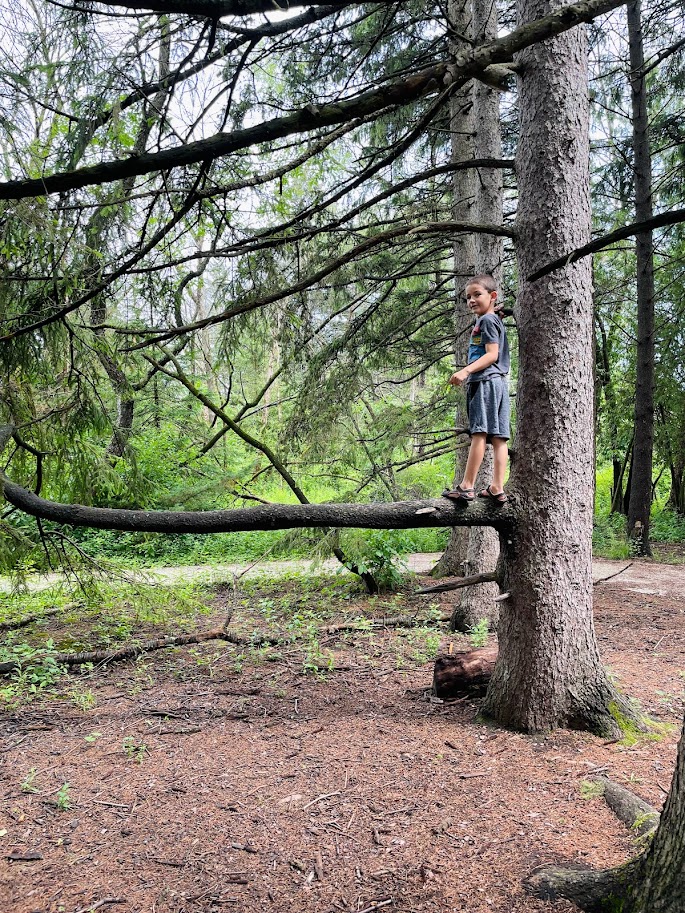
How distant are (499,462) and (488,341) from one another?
74 cm

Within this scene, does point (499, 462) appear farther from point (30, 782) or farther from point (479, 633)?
point (30, 782)

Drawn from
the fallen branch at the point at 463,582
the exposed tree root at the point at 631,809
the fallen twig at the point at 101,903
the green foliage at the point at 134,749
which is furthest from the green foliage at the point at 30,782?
the exposed tree root at the point at 631,809

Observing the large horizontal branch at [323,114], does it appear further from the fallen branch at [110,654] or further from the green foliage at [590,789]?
the fallen branch at [110,654]

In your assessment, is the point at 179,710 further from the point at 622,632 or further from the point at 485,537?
the point at 622,632

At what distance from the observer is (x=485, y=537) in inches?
241

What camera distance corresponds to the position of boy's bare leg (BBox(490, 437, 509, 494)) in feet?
11.2

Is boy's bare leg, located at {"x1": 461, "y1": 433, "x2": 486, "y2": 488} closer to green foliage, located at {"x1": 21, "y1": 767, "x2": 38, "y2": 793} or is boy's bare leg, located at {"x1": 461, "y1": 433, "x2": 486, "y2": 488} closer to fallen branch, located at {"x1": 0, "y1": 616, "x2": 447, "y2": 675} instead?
green foliage, located at {"x1": 21, "y1": 767, "x2": 38, "y2": 793}

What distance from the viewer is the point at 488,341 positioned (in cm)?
351

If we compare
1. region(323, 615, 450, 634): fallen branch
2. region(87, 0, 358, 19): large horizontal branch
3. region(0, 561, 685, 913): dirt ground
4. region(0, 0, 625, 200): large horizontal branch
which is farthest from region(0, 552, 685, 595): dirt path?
region(87, 0, 358, 19): large horizontal branch

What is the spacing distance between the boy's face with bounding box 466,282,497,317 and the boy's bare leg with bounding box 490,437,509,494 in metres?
0.82

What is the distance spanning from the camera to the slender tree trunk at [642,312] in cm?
1069

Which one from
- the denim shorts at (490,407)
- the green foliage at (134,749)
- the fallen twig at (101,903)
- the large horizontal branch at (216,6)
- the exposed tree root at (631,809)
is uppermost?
the large horizontal branch at (216,6)

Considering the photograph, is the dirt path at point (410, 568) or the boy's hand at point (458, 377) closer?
the boy's hand at point (458, 377)

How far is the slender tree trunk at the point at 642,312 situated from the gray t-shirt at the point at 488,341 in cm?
889
